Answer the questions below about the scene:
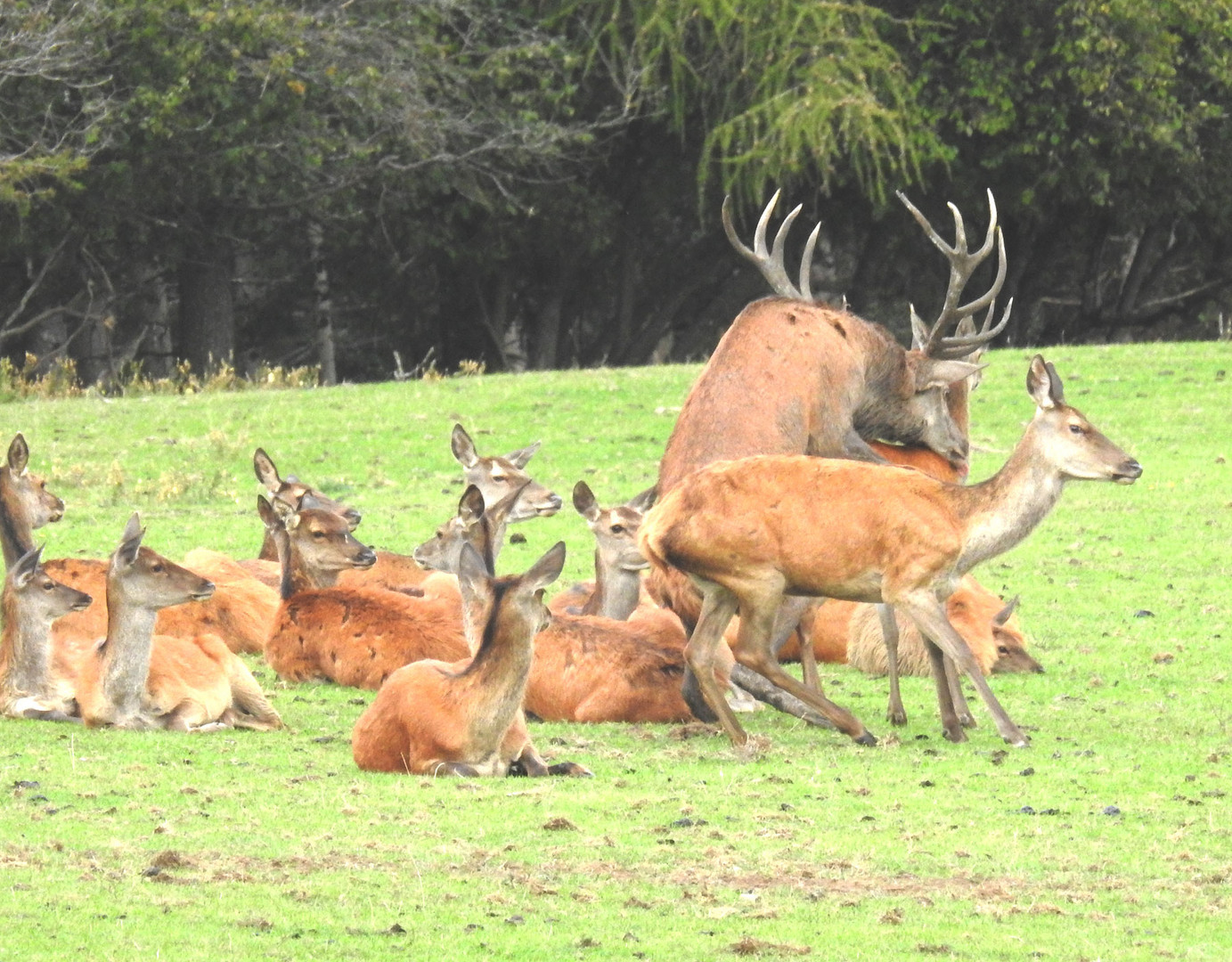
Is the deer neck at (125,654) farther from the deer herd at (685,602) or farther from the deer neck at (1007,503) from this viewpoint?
the deer neck at (1007,503)

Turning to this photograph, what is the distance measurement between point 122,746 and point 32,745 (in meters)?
0.31

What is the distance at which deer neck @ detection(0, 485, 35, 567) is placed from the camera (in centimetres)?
945

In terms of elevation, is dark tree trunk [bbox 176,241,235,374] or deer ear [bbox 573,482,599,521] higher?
deer ear [bbox 573,482,599,521]

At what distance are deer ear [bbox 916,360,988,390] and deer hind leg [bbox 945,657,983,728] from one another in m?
2.31

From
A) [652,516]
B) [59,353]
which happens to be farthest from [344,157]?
[652,516]

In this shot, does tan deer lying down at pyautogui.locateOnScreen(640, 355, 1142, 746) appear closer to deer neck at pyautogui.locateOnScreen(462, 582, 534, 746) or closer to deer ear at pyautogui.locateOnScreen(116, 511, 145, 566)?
deer neck at pyautogui.locateOnScreen(462, 582, 534, 746)

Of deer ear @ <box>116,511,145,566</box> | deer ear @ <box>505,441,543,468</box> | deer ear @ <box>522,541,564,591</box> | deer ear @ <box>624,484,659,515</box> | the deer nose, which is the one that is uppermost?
the deer nose

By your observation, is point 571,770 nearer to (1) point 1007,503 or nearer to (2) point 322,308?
(1) point 1007,503

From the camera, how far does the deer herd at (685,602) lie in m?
7.54

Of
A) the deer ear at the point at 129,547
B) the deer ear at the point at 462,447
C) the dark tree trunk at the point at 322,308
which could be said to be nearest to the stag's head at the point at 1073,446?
the deer ear at the point at 129,547

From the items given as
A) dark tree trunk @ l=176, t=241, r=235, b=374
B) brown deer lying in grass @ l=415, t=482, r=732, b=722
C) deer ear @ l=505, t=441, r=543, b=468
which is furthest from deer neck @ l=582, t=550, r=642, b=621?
dark tree trunk @ l=176, t=241, r=235, b=374

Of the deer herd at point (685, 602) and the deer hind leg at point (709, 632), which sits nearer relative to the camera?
the deer herd at point (685, 602)

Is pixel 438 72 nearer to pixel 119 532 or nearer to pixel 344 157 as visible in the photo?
pixel 344 157

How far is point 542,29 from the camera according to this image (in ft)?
84.7
